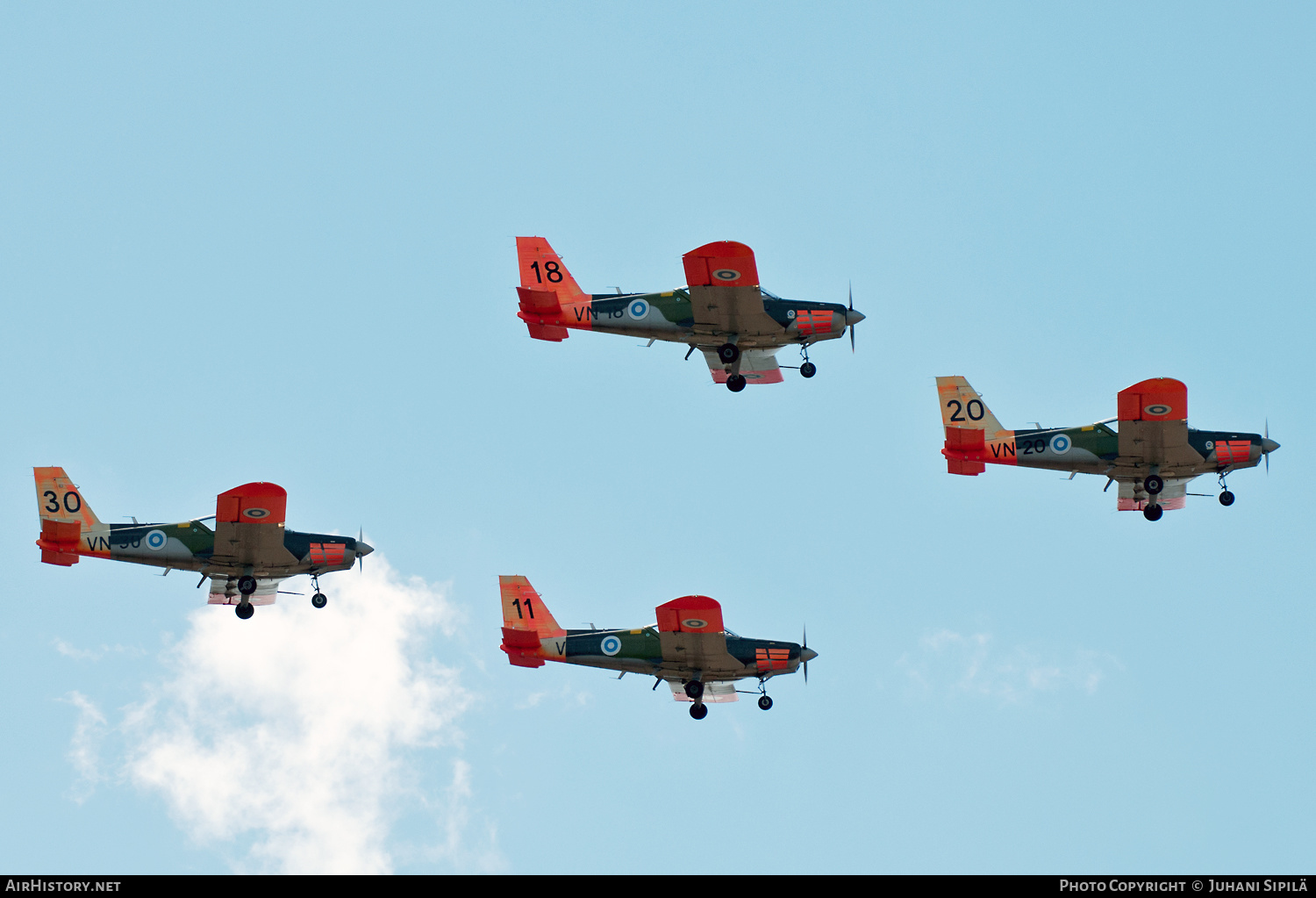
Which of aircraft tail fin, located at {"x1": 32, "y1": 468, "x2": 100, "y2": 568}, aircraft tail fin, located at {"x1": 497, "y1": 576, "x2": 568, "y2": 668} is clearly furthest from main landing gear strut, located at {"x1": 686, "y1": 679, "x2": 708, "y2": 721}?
aircraft tail fin, located at {"x1": 32, "y1": 468, "x2": 100, "y2": 568}

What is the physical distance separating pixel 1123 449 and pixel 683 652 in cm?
1303

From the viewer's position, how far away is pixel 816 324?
167 ft

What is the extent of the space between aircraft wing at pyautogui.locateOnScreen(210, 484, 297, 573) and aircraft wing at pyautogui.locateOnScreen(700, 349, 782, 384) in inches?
488

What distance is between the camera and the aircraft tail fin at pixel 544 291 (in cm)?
5184

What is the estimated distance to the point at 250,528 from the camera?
164 feet

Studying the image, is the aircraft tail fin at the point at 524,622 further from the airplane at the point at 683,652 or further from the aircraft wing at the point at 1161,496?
the aircraft wing at the point at 1161,496

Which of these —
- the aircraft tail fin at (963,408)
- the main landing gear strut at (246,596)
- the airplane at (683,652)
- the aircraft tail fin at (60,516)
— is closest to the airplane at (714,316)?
the aircraft tail fin at (963,408)

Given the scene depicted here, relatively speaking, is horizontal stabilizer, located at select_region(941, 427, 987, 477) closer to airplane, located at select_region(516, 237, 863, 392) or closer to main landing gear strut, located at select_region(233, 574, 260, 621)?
airplane, located at select_region(516, 237, 863, 392)

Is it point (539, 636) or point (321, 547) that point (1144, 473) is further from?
point (321, 547)

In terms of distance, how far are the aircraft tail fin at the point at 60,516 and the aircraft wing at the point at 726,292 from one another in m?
17.3

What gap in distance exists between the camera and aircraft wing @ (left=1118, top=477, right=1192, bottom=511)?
51.5 metres
